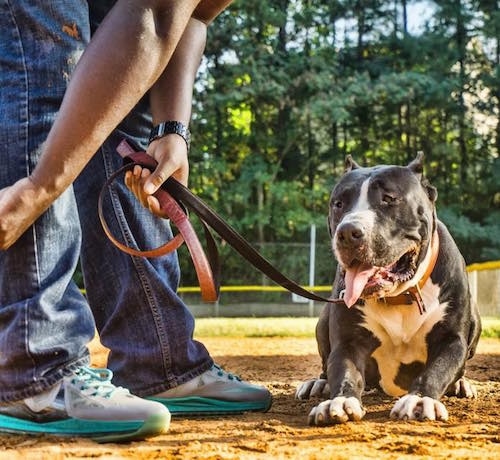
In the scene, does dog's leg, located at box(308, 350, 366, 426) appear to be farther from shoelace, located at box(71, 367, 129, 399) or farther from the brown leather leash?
shoelace, located at box(71, 367, 129, 399)

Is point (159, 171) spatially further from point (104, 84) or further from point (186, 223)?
point (104, 84)

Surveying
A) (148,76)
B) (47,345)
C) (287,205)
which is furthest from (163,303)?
(287,205)

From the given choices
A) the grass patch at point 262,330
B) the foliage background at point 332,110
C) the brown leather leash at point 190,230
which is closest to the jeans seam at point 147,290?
the brown leather leash at point 190,230

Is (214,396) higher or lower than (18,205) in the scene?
lower

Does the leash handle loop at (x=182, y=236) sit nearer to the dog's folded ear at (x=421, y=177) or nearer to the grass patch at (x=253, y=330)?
the dog's folded ear at (x=421, y=177)

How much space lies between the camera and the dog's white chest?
333cm

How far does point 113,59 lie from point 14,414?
0.98m

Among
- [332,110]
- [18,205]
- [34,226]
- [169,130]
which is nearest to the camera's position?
[18,205]

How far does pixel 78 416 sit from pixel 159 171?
72cm

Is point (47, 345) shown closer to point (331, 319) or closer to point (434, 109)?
point (331, 319)

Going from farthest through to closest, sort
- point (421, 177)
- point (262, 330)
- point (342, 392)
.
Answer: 1. point (262, 330)
2. point (421, 177)
3. point (342, 392)

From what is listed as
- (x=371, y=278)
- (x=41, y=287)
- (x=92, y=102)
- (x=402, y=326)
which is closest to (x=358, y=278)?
(x=371, y=278)

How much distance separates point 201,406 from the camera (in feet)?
9.23

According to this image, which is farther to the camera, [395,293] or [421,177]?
[421,177]
